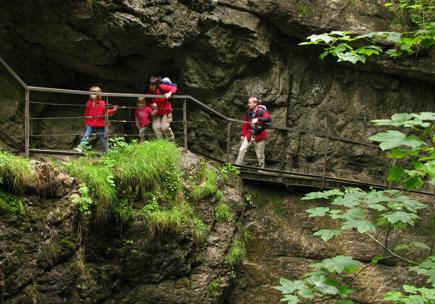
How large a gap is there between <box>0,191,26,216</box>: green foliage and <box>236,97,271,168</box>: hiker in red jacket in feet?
17.2

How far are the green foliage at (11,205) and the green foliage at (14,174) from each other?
0.11 metres

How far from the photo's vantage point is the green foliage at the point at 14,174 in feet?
23.6

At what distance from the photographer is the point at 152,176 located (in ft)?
29.1

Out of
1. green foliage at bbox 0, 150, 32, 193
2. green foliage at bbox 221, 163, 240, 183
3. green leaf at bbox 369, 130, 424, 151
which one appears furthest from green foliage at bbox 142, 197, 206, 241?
green leaf at bbox 369, 130, 424, 151

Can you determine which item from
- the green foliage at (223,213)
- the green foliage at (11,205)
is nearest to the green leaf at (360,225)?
the green foliage at (11,205)

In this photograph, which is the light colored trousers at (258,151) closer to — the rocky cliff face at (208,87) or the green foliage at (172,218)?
the rocky cliff face at (208,87)

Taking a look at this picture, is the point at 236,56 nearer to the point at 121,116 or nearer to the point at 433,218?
the point at 121,116

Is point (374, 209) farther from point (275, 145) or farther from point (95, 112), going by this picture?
point (275, 145)

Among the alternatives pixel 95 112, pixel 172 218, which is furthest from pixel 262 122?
pixel 172 218

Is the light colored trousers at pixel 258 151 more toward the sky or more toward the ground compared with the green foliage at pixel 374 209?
more toward the ground

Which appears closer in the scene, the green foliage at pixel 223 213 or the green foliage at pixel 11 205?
the green foliage at pixel 11 205

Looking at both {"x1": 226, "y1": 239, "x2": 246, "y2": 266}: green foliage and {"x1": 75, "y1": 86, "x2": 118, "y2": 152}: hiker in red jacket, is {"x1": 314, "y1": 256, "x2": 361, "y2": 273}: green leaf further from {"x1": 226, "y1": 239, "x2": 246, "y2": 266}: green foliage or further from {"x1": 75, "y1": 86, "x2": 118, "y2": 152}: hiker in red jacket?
{"x1": 75, "y1": 86, "x2": 118, "y2": 152}: hiker in red jacket

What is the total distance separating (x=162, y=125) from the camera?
10.8 meters

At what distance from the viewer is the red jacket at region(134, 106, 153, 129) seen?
36.6 feet
